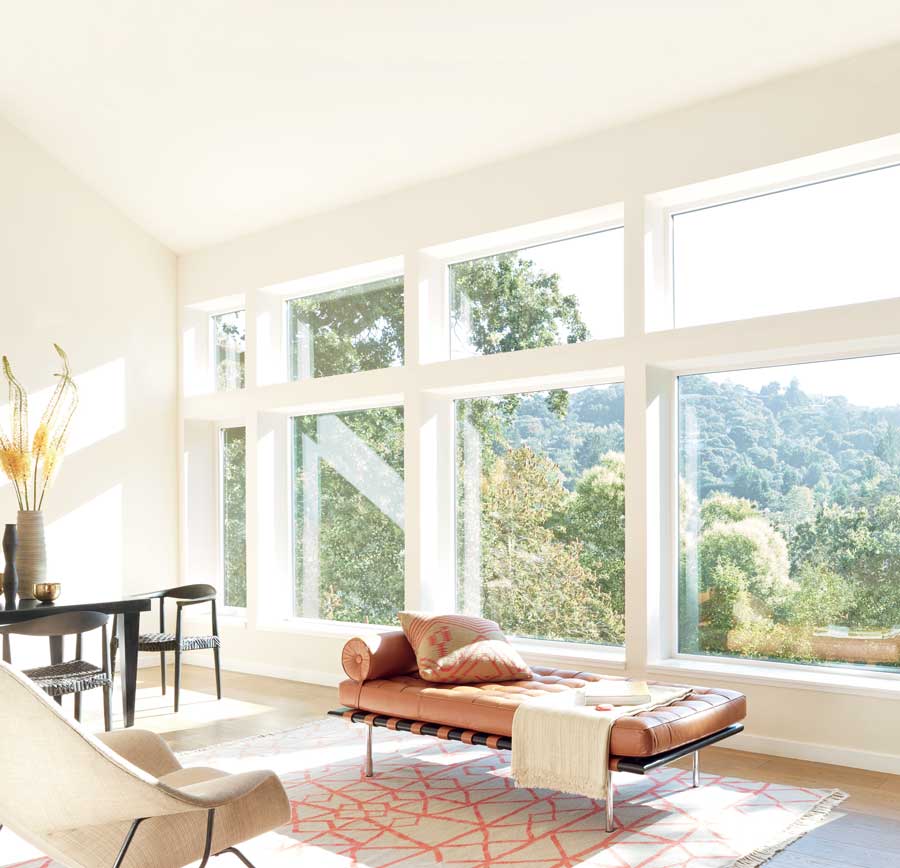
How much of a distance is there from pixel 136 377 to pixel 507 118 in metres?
3.95

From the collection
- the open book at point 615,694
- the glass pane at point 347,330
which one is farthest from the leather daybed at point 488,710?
the glass pane at point 347,330

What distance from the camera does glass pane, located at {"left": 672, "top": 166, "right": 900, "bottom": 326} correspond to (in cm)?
498

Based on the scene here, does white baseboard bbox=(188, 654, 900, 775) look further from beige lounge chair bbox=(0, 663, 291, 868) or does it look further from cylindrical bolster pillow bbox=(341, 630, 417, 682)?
beige lounge chair bbox=(0, 663, 291, 868)

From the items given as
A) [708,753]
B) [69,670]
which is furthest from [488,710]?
[69,670]

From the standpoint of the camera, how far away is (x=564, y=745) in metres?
3.83

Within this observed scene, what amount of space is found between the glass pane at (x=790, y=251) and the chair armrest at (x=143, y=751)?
147 inches

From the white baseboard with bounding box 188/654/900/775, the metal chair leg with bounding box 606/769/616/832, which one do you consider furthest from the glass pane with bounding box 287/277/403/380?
the metal chair leg with bounding box 606/769/616/832

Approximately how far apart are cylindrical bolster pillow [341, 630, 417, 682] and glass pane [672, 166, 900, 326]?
2442 mm

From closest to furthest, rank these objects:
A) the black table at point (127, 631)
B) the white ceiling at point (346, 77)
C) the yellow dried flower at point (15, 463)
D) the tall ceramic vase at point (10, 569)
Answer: the white ceiling at point (346, 77), the tall ceramic vase at point (10, 569), the black table at point (127, 631), the yellow dried flower at point (15, 463)

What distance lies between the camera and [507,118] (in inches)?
229

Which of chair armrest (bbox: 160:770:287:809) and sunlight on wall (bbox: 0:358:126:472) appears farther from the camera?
sunlight on wall (bbox: 0:358:126:472)

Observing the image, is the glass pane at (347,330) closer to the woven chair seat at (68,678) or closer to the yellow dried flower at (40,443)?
the yellow dried flower at (40,443)

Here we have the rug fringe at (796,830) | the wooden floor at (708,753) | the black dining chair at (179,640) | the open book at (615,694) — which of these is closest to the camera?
the rug fringe at (796,830)

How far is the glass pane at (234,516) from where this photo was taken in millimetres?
8211
